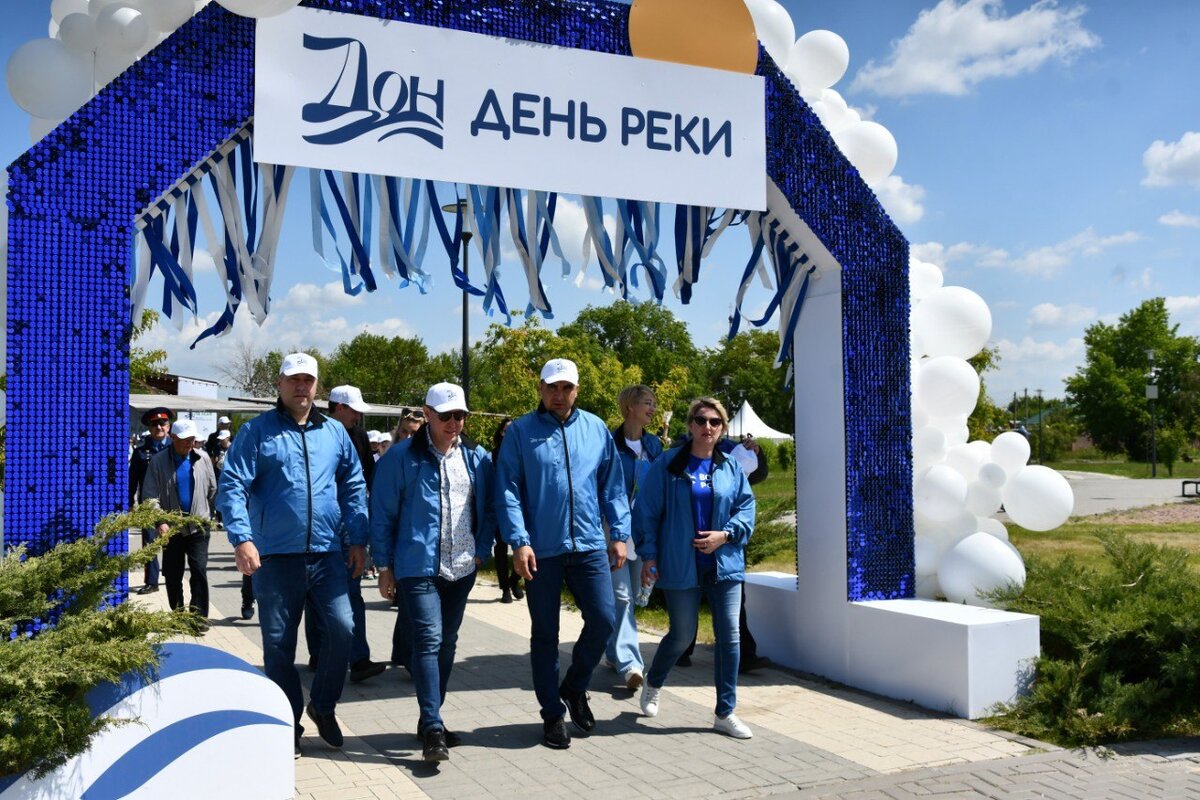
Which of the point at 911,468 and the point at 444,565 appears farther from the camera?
the point at 911,468

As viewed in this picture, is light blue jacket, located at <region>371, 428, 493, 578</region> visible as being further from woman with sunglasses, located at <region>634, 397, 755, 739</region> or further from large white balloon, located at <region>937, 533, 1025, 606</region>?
large white balloon, located at <region>937, 533, 1025, 606</region>

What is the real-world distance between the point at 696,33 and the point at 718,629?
130 inches

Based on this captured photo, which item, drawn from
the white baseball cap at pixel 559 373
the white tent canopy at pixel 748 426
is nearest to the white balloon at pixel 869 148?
the white baseball cap at pixel 559 373

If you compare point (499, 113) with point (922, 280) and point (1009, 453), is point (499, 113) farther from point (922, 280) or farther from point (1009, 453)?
point (1009, 453)

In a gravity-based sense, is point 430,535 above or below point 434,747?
above

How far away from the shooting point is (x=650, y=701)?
5.52 meters

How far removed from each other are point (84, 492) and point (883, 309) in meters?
4.65

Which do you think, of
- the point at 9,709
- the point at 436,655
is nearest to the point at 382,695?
the point at 436,655

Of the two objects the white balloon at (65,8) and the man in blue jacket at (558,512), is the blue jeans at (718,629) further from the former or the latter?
the white balloon at (65,8)

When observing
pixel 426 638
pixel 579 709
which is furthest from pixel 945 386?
pixel 426 638

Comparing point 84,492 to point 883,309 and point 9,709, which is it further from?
point 883,309

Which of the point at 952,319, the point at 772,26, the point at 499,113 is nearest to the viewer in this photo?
the point at 499,113

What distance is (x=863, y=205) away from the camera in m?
6.49

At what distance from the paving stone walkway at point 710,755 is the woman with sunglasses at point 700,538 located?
377 millimetres
